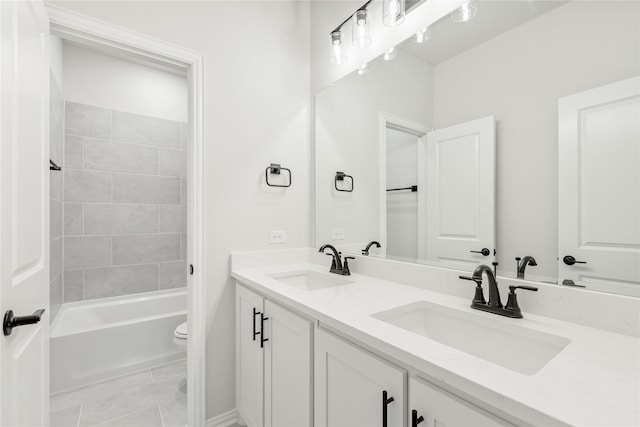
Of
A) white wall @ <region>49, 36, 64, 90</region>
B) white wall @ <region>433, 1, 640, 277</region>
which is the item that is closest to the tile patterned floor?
white wall @ <region>433, 1, 640, 277</region>

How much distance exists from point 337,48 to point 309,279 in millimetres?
1387

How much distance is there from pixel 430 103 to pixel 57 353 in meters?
→ 2.81

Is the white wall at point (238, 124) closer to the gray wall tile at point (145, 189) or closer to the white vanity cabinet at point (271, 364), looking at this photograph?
the white vanity cabinet at point (271, 364)

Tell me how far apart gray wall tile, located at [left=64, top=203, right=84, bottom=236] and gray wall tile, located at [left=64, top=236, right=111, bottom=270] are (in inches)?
2.4

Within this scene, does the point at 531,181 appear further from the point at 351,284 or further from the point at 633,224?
the point at 351,284

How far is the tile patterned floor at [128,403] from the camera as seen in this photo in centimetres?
173

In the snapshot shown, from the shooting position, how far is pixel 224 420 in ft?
5.55

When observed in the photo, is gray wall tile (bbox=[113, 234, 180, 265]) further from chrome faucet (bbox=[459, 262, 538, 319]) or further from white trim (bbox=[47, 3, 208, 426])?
chrome faucet (bbox=[459, 262, 538, 319])

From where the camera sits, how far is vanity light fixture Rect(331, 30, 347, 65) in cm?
170

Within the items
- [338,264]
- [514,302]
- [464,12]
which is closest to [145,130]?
[338,264]

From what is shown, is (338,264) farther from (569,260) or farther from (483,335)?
(569,260)

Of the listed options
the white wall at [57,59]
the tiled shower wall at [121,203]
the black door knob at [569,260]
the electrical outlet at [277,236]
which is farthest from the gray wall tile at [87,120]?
the black door knob at [569,260]

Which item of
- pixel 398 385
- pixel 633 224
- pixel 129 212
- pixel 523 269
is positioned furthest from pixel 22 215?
pixel 129 212

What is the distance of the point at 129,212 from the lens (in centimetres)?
284
